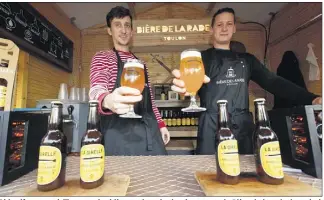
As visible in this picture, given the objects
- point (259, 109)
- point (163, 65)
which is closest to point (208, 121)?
point (259, 109)

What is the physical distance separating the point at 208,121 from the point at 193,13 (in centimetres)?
280

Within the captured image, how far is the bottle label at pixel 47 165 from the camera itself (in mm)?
646

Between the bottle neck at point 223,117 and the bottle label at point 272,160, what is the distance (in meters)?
0.13

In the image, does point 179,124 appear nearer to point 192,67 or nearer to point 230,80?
point 230,80

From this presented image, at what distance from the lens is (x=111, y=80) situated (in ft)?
4.69

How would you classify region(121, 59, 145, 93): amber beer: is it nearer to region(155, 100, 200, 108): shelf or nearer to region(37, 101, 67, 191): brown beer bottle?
region(37, 101, 67, 191): brown beer bottle

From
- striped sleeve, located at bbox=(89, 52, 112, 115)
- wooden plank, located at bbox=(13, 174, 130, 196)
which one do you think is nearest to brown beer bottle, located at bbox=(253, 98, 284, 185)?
wooden plank, located at bbox=(13, 174, 130, 196)

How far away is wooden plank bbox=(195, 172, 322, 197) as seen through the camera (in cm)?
60

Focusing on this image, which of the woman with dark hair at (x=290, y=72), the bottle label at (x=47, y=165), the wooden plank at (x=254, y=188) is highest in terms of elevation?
the woman with dark hair at (x=290, y=72)

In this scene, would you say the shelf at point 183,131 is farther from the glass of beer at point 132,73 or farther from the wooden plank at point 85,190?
the wooden plank at point 85,190

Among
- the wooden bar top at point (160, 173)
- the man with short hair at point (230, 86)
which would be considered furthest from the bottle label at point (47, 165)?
the man with short hair at point (230, 86)

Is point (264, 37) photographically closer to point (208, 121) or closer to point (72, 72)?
point (208, 121)

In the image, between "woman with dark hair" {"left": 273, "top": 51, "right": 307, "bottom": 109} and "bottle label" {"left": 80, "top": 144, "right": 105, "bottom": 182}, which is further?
"woman with dark hair" {"left": 273, "top": 51, "right": 307, "bottom": 109}

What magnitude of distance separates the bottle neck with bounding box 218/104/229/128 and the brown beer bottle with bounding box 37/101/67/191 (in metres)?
0.48
